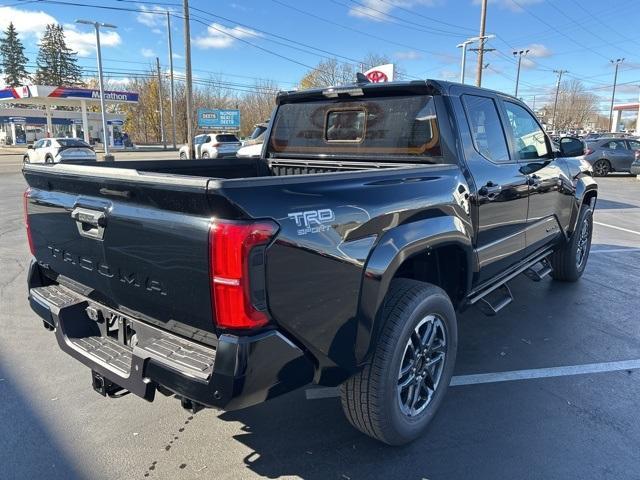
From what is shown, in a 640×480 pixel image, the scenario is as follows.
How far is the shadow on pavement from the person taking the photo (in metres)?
2.54

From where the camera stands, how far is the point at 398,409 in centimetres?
264

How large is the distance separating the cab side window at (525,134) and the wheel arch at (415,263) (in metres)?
1.43

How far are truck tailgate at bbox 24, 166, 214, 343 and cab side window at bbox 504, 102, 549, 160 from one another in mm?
3175

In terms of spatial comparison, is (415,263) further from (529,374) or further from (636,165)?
(636,165)

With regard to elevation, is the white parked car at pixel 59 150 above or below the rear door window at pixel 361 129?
below

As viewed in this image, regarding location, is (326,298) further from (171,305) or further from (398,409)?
(398,409)

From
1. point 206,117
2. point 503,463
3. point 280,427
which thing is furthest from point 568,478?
point 206,117

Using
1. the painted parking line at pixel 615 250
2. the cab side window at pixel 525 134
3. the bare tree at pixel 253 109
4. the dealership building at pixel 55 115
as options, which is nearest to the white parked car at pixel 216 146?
the dealership building at pixel 55 115

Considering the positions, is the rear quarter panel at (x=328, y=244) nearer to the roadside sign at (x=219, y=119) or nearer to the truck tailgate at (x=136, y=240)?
the truck tailgate at (x=136, y=240)

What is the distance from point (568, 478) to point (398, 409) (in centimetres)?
93

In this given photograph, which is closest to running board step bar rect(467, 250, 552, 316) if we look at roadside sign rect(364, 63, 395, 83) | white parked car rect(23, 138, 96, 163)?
roadside sign rect(364, 63, 395, 83)

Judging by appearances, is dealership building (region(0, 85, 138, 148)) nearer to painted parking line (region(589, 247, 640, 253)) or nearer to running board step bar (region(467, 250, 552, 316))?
painted parking line (region(589, 247, 640, 253))

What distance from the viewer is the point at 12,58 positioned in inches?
3408

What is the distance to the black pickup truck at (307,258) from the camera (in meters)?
1.92
